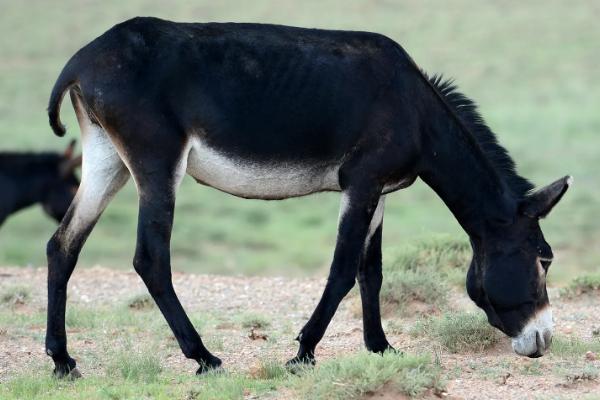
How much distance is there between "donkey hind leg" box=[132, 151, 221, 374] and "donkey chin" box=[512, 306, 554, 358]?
235 centimetres

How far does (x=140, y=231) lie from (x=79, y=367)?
4.87ft

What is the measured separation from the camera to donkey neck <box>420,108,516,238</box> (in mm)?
8617

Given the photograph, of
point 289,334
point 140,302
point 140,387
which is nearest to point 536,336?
point 289,334

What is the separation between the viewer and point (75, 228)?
8.64m

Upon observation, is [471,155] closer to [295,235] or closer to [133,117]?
[133,117]

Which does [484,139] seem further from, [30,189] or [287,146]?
[30,189]

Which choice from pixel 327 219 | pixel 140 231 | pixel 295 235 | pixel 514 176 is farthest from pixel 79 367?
pixel 327 219

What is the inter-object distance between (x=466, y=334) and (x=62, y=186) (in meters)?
8.76

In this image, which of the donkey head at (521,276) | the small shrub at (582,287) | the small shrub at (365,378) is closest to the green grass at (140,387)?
the small shrub at (365,378)

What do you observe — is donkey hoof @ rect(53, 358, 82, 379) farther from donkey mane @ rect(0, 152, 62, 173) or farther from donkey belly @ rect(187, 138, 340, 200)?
donkey mane @ rect(0, 152, 62, 173)

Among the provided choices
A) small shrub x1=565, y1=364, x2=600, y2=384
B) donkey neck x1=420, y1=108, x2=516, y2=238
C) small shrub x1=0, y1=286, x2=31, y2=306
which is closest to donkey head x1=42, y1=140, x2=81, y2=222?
small shrub x1=0, y1=286, x2=31, y2=306

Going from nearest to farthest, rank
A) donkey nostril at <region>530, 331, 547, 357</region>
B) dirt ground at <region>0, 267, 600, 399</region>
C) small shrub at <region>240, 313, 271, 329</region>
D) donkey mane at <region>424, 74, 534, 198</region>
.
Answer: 1. dirt ground at <region>0, 267, 600, 399</region>
2. donkey nostril at <region>530, 331, 547, 357</region>
3. donkey mane at <region>424, 74, 534, 198</region>
4. small shrub at <region>240, 313, 271, 329</region>

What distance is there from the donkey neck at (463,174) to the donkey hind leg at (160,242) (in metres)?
1.85

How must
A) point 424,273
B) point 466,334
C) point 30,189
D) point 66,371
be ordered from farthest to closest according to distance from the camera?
point 30,189, point 424,273, point 466,334, point 66,371
